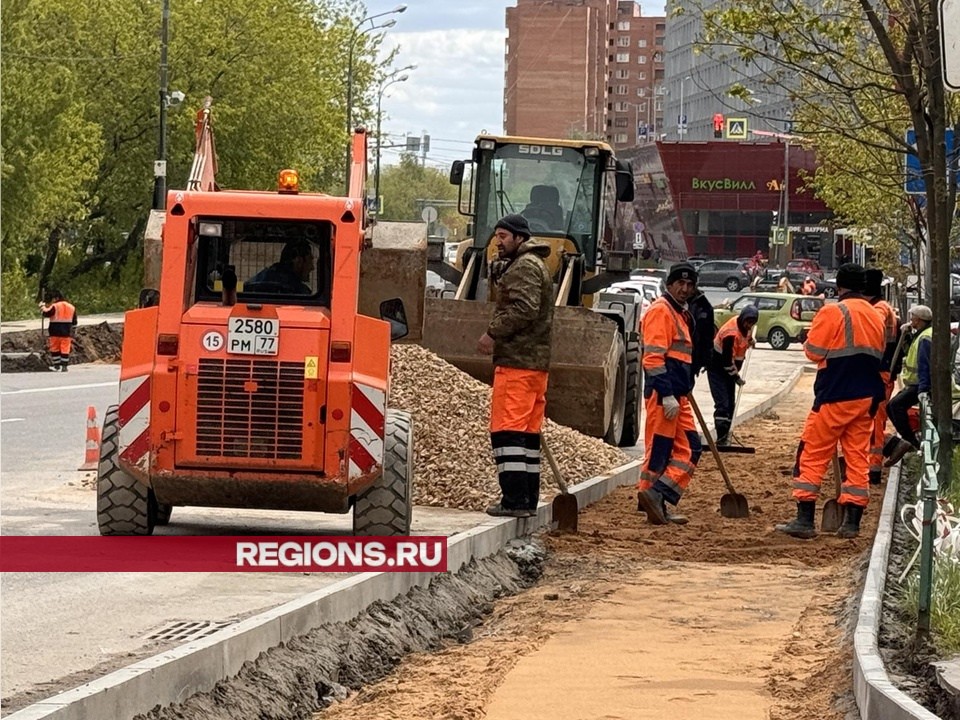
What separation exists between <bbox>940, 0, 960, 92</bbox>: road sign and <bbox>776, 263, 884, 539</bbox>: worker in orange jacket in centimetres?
592

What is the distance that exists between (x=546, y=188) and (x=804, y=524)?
942 centimetres

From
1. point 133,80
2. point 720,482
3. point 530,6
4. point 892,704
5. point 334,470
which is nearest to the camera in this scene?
point 892,704

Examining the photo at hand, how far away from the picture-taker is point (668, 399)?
13.7m

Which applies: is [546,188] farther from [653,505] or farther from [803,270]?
[803,270]

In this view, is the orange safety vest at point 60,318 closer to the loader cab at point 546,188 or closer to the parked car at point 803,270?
the loader cab at point 546,188

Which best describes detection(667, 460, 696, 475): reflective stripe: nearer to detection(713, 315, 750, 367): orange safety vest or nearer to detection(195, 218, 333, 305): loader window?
detection(195, 218, 333, 305): loader window

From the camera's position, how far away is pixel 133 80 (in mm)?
53469

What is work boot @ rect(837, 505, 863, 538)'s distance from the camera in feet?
44.5

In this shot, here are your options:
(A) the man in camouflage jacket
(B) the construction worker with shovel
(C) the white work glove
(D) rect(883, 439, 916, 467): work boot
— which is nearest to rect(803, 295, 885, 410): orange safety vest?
(C) the white work glove

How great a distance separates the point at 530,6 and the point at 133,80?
456 feet

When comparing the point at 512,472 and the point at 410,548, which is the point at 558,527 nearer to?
the point at 512,472

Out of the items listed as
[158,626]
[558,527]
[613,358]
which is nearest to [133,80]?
[613,358]

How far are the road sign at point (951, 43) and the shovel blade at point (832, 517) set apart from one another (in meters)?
7.02

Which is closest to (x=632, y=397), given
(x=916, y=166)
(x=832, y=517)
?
(x=916, y=166)
